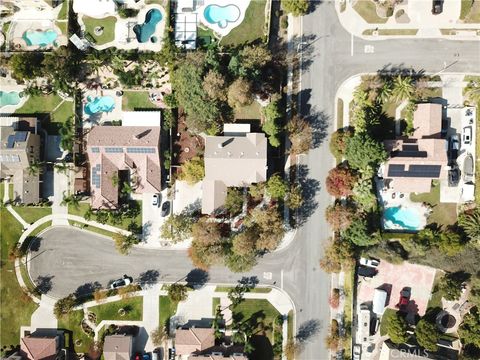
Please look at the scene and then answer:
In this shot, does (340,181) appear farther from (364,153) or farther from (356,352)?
(356,352)

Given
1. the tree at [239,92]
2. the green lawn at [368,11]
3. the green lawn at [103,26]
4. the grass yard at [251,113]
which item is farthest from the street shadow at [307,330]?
the green lawn at [103,26]

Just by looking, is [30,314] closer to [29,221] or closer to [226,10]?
[29,221]

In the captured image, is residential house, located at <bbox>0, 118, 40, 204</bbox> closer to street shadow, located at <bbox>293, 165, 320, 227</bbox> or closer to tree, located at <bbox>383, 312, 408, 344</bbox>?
street shadow, located at <bbox>293, 165, 320, 227</bbox>

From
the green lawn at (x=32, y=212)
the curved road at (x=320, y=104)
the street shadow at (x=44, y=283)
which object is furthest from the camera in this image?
the street shadow at (x=44, y=283)

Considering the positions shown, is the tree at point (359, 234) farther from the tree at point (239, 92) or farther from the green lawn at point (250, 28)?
the green lawn at point (250, 28)

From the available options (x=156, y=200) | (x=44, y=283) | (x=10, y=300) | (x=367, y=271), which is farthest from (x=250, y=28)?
(x=10, y=300)

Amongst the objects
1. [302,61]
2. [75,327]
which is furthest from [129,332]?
[302,61]
